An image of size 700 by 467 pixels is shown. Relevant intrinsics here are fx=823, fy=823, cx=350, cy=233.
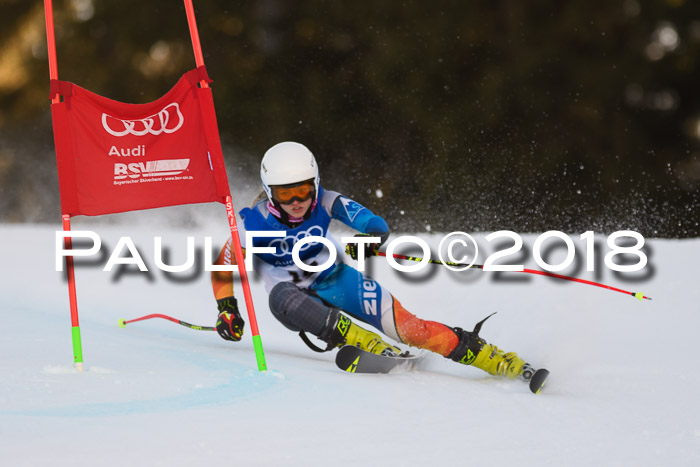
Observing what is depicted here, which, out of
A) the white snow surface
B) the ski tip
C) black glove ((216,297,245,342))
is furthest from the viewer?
black glove ((216,297,245,342))

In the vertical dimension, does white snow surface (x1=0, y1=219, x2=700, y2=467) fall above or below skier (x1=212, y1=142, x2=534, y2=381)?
below

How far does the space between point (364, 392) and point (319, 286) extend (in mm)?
1001

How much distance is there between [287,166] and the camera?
12.4 ft

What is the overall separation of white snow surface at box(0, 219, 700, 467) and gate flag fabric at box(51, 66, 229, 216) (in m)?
0.71

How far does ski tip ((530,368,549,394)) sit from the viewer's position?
3463 millimetres

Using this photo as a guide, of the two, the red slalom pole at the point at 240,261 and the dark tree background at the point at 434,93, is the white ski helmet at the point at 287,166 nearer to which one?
the red slalom pole at the point at 240,261

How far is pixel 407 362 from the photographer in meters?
3.78

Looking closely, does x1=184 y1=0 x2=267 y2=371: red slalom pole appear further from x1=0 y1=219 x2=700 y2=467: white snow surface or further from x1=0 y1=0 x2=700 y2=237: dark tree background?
x1=0 y1=0 x2=700 y2=237: dark tree background

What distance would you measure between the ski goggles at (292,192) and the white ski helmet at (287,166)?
1.0 inches

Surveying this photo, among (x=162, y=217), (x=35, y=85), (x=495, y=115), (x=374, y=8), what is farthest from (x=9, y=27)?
(x=495, y=115)

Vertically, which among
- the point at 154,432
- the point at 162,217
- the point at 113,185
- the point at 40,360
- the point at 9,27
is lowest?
the point at 154,432

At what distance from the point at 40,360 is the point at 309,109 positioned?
35.8 ft

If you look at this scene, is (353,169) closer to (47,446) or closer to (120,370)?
(120,370)

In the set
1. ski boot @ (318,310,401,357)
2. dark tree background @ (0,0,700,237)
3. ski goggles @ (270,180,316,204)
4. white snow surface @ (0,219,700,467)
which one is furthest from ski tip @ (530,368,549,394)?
dark tree background @ (0,0,700,237)
